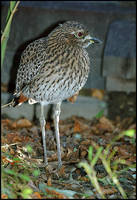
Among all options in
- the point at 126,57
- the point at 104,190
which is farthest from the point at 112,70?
the point at 104,190

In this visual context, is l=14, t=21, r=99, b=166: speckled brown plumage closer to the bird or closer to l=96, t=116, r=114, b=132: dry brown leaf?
the bird

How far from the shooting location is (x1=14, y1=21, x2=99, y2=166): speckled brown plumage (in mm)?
4793

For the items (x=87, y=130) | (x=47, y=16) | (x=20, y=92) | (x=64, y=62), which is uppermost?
(x=47, y=16)

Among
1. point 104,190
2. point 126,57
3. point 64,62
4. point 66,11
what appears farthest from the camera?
point 66,11

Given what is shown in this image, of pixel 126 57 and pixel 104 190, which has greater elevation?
pixel 126 57

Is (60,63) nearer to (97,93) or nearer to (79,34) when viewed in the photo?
(79,34)

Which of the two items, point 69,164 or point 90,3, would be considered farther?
point 90,3

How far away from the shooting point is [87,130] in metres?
7.02

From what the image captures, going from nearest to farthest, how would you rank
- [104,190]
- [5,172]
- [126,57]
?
[5,172] < [104,190] < [126,57]

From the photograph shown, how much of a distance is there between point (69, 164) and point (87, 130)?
87.9 inches

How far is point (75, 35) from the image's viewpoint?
4840 mm

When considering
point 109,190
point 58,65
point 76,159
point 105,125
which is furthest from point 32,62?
point 105,125

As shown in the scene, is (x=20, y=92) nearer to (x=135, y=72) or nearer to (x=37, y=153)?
(x=37, y=153)

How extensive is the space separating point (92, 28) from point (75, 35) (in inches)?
98.9
